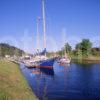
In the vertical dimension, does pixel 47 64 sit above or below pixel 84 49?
below

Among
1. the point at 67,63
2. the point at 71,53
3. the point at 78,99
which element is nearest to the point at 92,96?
the point at 78,99

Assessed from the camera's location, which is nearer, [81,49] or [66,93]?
[66,93]

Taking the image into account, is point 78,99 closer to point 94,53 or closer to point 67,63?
point 67,63

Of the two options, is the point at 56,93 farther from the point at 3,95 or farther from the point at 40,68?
the point at 40,68

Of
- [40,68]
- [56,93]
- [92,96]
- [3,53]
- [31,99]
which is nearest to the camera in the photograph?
[31,99]

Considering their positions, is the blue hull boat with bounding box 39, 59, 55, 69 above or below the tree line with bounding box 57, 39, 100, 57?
below

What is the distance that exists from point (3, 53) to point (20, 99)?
143m

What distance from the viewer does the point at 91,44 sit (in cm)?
18350

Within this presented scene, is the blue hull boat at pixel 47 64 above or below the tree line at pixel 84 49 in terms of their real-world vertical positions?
below

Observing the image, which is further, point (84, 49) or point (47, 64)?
point (84, 49)

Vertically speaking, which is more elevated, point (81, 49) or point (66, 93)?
point (81, 49)

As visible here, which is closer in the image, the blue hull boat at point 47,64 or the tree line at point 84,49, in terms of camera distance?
the blue hull boat at point 47,64

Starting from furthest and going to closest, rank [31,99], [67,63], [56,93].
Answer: [67,63], [56,93], [31,99]

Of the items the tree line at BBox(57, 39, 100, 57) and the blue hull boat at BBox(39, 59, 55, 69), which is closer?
the blue hull boat at BBox(39, 59, 55, 69)
